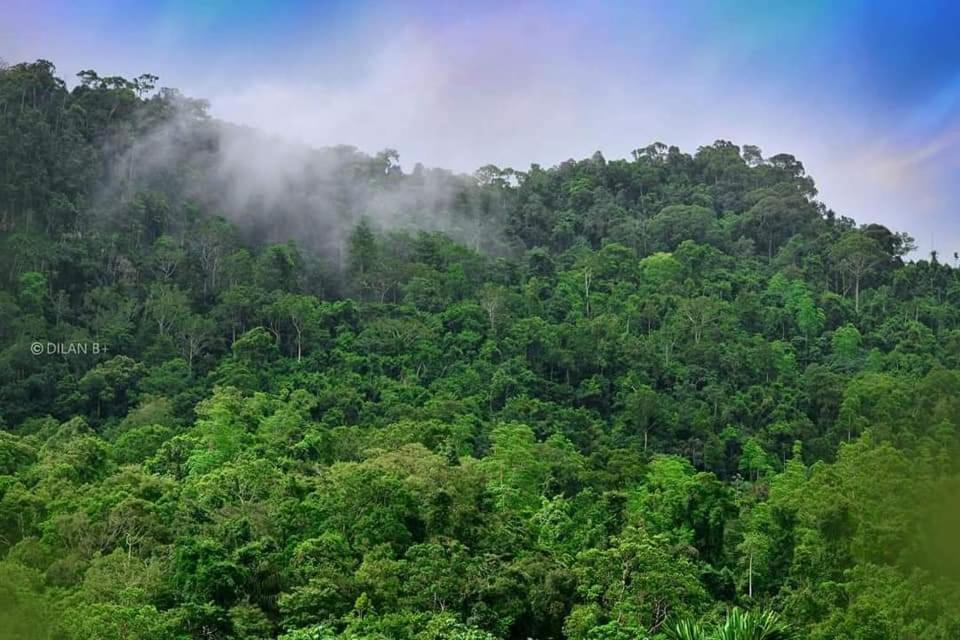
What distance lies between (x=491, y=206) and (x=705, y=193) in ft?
59.0

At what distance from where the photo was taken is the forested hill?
23.9 m

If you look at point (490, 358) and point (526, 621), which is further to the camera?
point (490, 358)

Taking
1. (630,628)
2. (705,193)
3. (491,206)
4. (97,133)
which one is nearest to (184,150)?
(97,133)

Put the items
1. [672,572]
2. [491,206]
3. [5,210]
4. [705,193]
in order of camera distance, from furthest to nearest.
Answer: [705,193] < [491,206] < [5,210] < [672,572]

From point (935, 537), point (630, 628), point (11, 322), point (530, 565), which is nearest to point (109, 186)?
point (11, 322)

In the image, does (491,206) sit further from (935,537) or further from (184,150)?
(935,537)

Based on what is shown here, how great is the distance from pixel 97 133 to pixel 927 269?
51.5 meters

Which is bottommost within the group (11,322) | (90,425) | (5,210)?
(90,425)

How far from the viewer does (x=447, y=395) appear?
147 feet

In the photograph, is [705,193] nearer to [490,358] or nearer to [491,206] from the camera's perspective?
[491,206]

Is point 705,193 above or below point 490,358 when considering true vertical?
above

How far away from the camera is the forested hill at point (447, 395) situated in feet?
78.5

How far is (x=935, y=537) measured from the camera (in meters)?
10.6

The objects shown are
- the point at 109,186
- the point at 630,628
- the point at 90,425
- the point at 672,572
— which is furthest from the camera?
the point at 109,186
